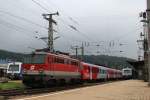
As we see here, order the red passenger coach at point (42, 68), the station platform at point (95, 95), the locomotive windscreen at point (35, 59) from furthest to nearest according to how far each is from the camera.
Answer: the locomotive windscreen at point (35, 59) → the red passenger coach at point (42, 68) → the station platform at point (95, 95)

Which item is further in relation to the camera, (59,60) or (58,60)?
(59,60)

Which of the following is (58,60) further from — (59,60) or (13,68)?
(13,68)

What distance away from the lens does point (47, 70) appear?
30.7 m

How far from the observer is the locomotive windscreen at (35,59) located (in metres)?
30.8

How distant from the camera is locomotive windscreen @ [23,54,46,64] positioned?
101 feet

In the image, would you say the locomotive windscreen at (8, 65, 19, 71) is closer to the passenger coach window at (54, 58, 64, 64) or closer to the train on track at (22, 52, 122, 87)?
the train on track at (22, 52, 122, 87)

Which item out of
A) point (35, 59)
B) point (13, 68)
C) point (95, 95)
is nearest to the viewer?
point (95, 95)

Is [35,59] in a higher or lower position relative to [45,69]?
higher

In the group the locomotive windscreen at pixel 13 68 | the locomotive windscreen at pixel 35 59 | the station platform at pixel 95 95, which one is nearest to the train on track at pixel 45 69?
the locomotive windscreen at pixel 35 59

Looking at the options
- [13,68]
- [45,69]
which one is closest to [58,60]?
[45,69]

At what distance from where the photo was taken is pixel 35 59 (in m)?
31.1

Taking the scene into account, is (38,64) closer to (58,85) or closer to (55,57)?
(55,57)

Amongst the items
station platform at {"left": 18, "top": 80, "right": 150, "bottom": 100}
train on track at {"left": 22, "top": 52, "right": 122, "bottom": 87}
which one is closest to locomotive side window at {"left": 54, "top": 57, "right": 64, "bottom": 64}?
train on track at {"left": 22, "top": 52, "right": 122, "bottom": 87}

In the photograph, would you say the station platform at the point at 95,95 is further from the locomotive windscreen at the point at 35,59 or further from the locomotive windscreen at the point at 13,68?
the locomotive windscreen at the point at 13,68
